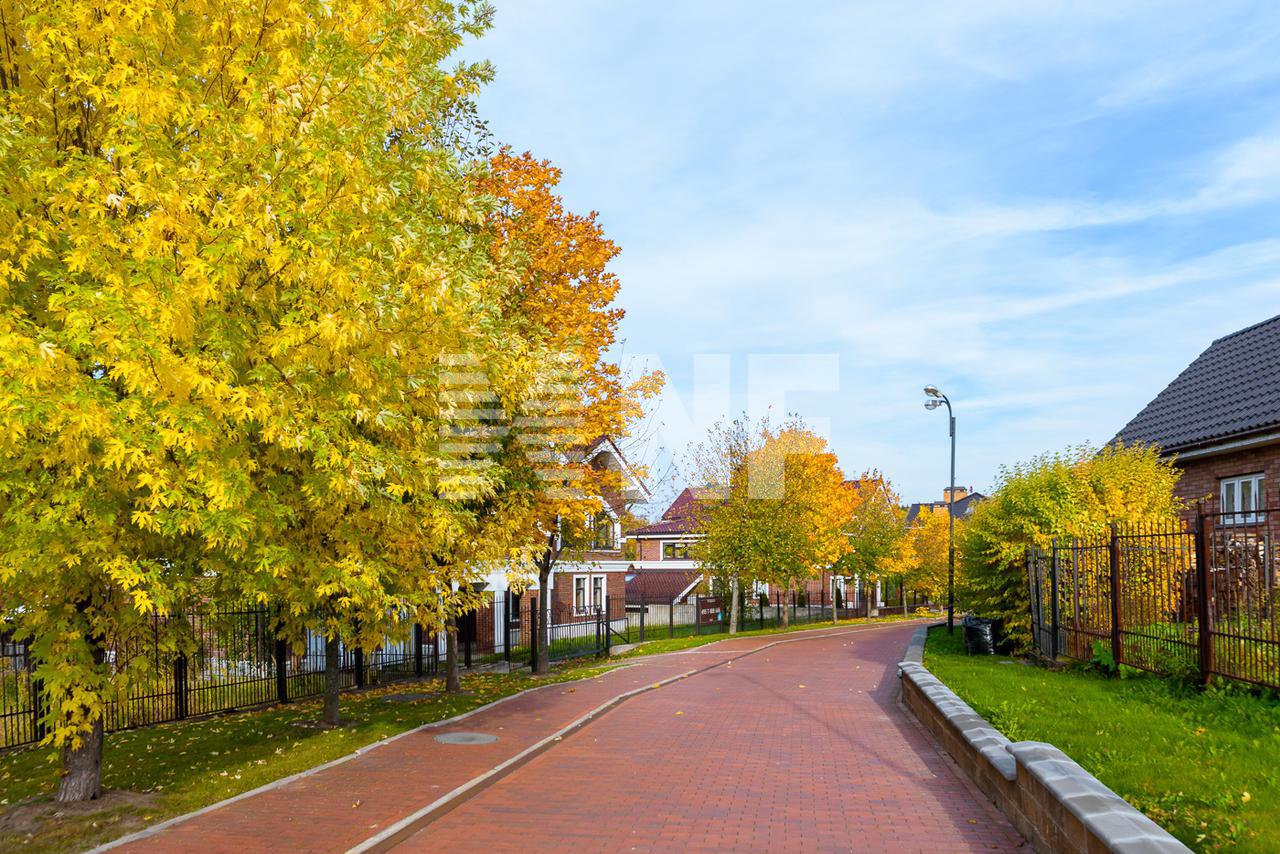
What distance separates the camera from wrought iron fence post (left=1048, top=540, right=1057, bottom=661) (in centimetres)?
1571

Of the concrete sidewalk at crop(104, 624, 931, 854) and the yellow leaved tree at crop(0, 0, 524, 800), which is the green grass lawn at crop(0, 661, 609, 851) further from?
the yellow leaved tree at crop(0, 0, 524, 800)

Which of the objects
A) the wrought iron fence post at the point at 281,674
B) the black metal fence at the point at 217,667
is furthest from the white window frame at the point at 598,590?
the wrought iron fence post at the point at 281,674

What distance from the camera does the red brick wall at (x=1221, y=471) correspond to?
18.8 meters

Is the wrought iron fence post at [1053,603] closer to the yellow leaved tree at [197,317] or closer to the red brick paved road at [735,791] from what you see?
the red brick paved road at [735,791]

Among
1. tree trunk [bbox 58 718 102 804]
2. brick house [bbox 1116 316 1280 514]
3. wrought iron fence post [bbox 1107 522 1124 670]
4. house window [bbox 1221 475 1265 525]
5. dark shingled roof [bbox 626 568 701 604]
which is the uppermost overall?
brick house [bbox 1116 316 1280 514]

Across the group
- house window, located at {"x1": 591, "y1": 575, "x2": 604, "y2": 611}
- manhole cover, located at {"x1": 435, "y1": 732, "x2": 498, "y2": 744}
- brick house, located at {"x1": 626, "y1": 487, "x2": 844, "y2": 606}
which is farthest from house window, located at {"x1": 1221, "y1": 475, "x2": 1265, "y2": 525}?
brick house, located at {"x1": 626, "y1": 487, "x2": 844, "y2": 606}

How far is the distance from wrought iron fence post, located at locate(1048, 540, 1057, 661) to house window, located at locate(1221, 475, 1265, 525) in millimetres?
4884

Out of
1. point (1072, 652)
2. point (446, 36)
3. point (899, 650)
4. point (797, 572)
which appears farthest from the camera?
point (797, 572)

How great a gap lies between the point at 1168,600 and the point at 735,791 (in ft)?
26.1

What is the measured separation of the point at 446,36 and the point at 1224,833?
997 cm

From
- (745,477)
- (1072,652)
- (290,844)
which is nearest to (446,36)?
(290,844)

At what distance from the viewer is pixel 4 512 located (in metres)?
7.41

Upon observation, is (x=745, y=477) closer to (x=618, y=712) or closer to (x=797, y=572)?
(x=797, y=572)

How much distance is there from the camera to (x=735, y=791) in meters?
9.12
